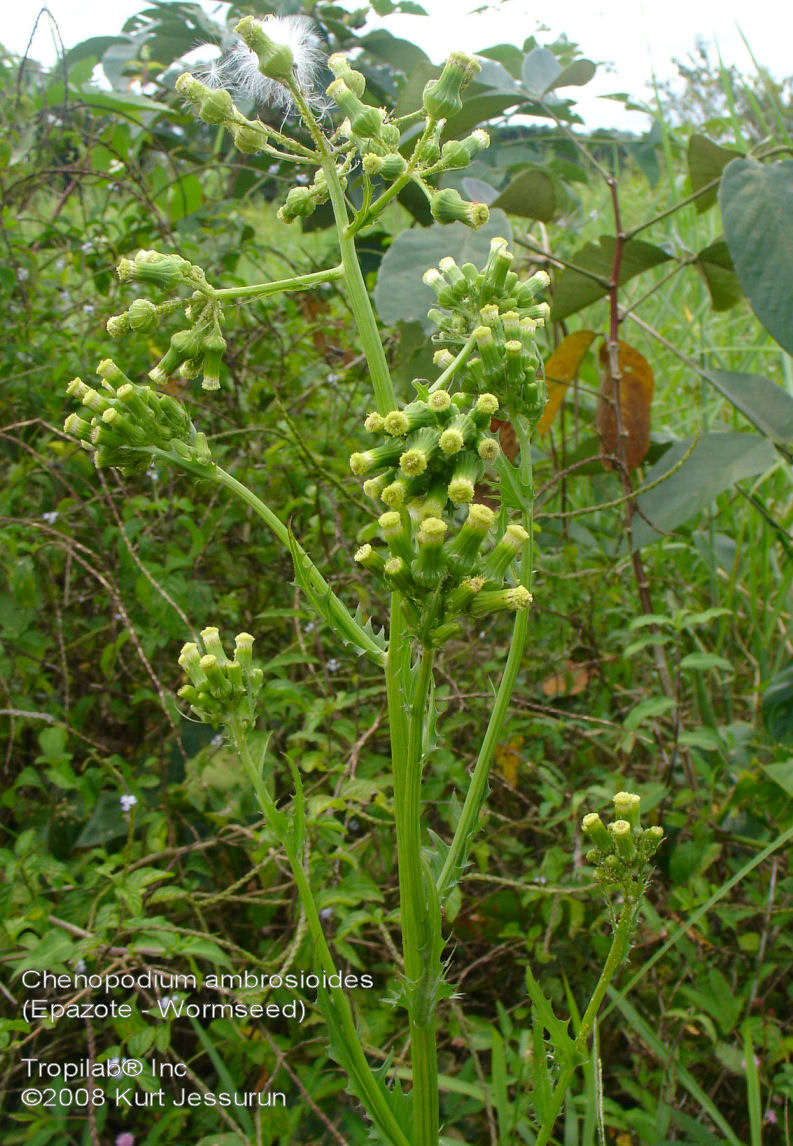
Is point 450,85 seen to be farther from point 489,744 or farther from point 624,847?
point 624,847

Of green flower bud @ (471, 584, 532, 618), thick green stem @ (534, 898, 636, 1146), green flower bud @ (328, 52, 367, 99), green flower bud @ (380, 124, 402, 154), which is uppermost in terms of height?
green flower bud @ (328, 52, 367, 99)

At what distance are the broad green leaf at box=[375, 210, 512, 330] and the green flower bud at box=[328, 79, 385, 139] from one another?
56 centimetres

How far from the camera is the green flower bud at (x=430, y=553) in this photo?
0.98 metres

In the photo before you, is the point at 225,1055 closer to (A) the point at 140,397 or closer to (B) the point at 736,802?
(B) the point at 736,802

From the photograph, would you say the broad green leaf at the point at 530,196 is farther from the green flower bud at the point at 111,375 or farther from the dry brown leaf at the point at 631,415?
the green flower bud at the point at 111,375

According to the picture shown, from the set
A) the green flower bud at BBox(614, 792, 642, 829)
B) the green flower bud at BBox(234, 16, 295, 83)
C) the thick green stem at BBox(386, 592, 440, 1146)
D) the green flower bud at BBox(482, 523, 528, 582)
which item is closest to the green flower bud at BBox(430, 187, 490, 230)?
the green flower bud at BBox(234, 16, 295, 83)

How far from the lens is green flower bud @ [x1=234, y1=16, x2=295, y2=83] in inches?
45.2

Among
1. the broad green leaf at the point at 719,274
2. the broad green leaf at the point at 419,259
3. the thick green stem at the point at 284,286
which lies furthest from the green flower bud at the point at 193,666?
the broad green leaf at the point at 719,274

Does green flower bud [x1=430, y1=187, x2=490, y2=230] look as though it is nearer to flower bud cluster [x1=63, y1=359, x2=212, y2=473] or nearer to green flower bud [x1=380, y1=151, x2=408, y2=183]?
green flower bud [x1=380, y1=151, x2=408, y2=183]

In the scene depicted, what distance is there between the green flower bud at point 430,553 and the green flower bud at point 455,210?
19.5 inches

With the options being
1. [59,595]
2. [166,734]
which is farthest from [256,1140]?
[59,595]

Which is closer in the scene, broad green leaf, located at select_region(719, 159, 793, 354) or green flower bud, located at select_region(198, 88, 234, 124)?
green flower bud, located at select_region(198, 88, 234, 124)

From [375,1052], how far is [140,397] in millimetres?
1270

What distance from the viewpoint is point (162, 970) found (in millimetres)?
1701
